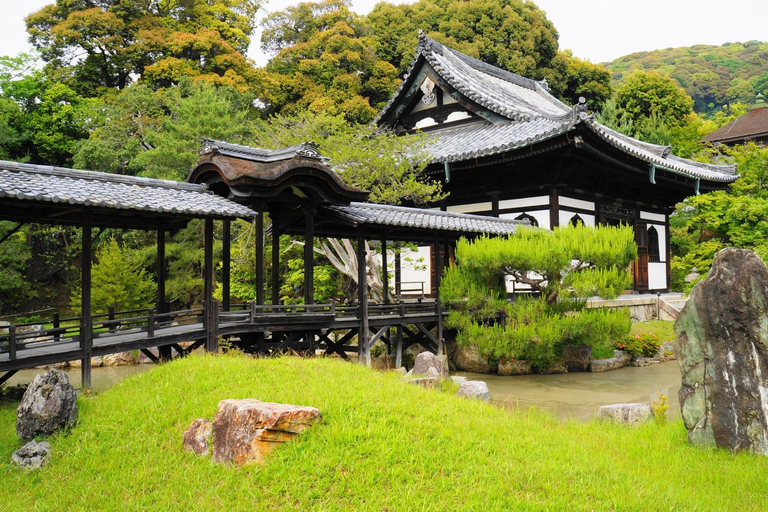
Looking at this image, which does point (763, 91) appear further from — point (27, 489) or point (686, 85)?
point (27, 489)

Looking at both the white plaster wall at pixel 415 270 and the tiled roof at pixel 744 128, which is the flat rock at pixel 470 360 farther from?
the tiled roof at pixel 744 128

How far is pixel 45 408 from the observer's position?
6609mm

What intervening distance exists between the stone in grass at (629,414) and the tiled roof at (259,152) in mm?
7405

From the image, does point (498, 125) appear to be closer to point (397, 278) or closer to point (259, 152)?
point (397, 278)

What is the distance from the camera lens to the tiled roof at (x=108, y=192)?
29.5ft

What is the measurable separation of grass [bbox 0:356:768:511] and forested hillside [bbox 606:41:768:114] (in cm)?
7010

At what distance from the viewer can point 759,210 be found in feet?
68.6

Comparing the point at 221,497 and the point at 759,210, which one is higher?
the point at 759,210

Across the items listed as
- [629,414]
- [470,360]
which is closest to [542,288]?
[470,360]

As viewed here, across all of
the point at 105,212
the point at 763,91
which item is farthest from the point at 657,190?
the point at 763,91

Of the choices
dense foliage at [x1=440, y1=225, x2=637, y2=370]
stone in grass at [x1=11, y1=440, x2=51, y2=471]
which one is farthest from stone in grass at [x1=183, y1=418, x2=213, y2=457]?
dense foliage at [x1=440, y1=225, x2=637, y2=370]

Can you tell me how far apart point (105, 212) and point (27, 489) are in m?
6.59

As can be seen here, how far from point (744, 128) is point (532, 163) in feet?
105

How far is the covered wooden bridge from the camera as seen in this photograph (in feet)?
31.6
